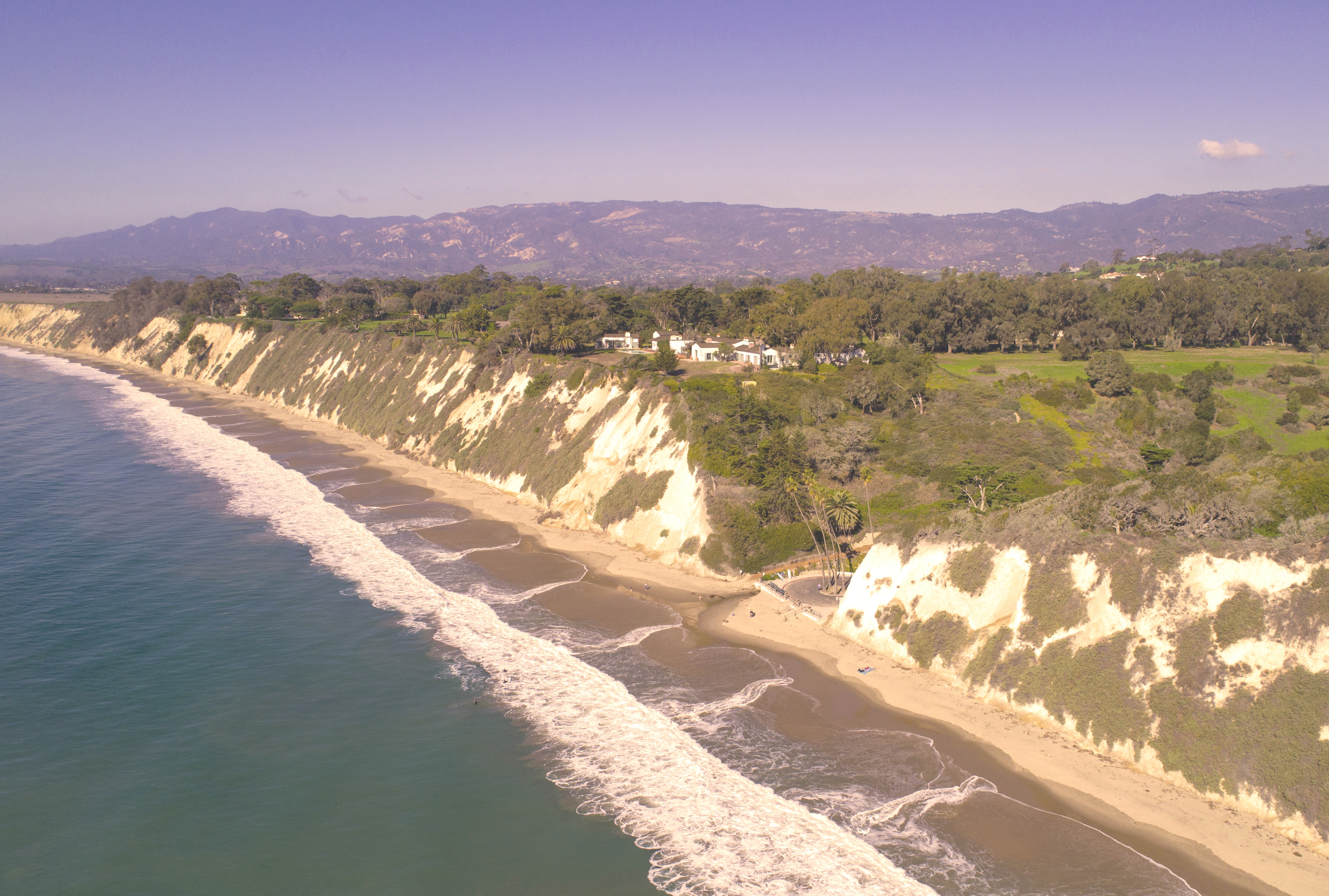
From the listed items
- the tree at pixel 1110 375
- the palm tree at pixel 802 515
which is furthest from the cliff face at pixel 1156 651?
the tree at pixel 1110 375

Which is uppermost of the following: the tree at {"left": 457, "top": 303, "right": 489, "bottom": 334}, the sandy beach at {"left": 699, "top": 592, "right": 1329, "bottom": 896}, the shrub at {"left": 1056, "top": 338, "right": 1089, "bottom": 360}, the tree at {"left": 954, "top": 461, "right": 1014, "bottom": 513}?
the tree at {"left": 457, "top": 303, "right": 489, "bottom": 334}

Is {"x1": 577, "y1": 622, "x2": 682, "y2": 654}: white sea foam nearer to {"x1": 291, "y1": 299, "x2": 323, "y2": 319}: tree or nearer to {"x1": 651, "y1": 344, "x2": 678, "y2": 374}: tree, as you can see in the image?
{"x1": 651, "y1": 344, "x2": 678, "y2": 374}: tree

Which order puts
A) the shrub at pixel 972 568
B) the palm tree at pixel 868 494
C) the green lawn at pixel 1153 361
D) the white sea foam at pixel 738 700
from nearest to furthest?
the white sea foam at pixel 738 700 < the shrub at pixel 972 568 < the palm tree at pixel 868 494 < the green lawn at pixel 1153 361

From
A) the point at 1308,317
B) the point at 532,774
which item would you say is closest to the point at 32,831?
the point at 532,774

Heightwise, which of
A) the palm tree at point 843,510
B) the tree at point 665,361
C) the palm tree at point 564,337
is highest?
the palm tree at point 564,337

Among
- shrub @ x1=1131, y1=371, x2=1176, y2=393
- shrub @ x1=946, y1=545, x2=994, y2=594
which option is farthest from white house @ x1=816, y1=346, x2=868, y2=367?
shrub @ x1=946, y1=545, x2=994, y2=594

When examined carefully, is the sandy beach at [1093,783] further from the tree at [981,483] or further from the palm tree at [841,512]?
the tree at [981,483]
